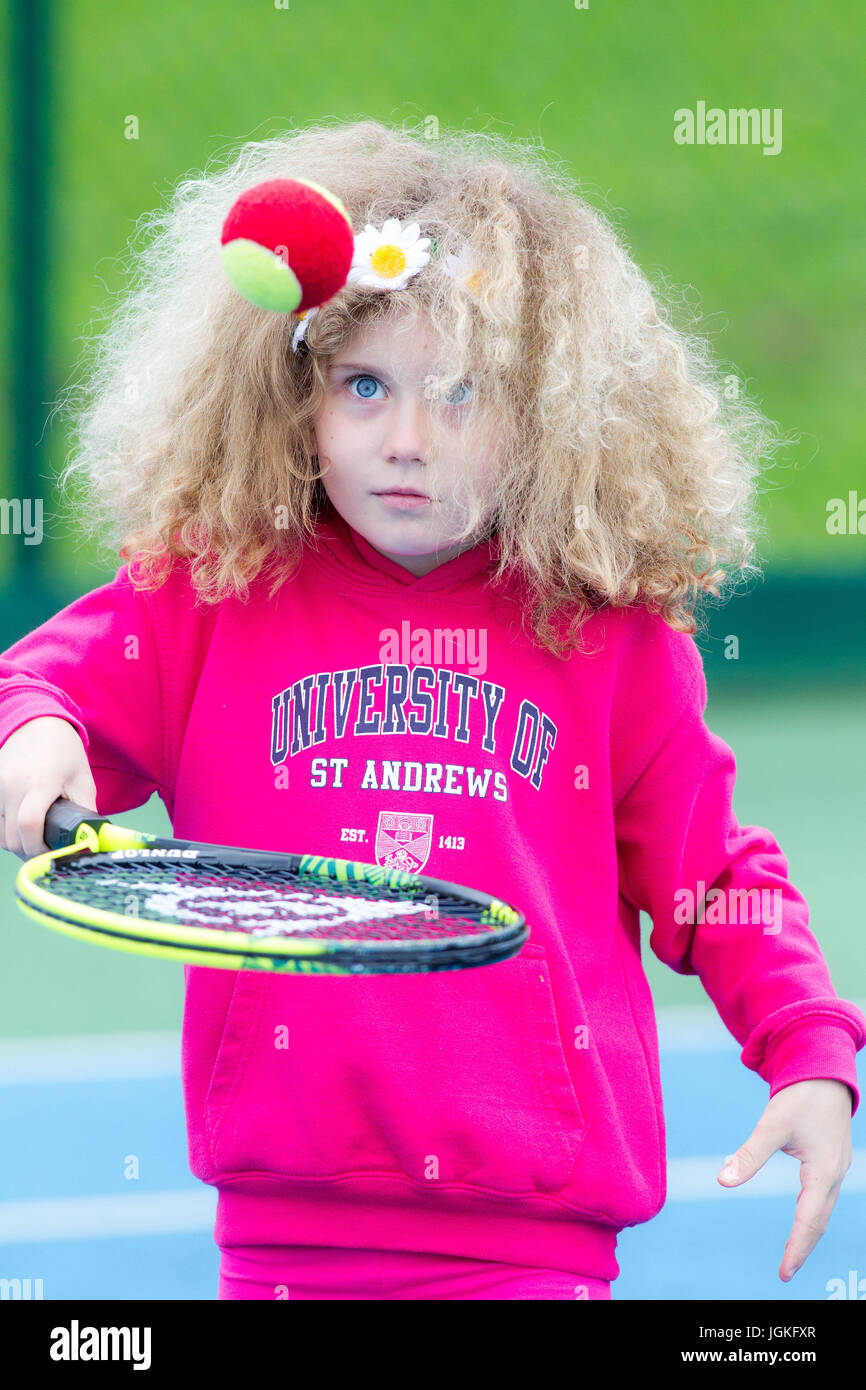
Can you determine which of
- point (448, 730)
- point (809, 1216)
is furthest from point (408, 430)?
point (809, 1216)

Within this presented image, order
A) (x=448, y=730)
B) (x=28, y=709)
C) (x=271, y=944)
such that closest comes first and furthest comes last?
(x=271, y=944) < (x=28, y=709) < (x=448, y=730)

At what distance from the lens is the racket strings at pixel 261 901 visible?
1.35 m

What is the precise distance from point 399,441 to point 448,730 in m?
0.27

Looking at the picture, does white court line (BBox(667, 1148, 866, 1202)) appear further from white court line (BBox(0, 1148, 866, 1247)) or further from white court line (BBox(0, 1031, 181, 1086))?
white court line (BBox(0, 1031, 181, 1086))

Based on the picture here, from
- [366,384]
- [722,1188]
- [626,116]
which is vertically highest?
[626,116]

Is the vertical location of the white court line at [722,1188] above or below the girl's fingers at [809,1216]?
below

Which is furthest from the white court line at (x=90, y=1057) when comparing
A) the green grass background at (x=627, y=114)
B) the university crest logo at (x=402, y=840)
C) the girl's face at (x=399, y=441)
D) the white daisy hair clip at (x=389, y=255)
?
the green grass background at (x=627, y=114)

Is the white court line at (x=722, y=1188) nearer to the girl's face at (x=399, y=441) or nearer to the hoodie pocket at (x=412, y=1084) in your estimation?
the hoodie pocket at (x=412, y=1084)

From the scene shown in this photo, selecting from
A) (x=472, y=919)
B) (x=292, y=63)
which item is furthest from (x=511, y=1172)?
(x=292, y=63)

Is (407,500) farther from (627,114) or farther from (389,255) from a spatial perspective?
(627,114)

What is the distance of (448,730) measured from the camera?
1651 mm

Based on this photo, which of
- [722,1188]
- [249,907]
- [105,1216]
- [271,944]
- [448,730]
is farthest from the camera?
[722,1188]

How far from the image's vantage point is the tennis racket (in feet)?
4.06

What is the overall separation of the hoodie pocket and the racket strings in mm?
186
